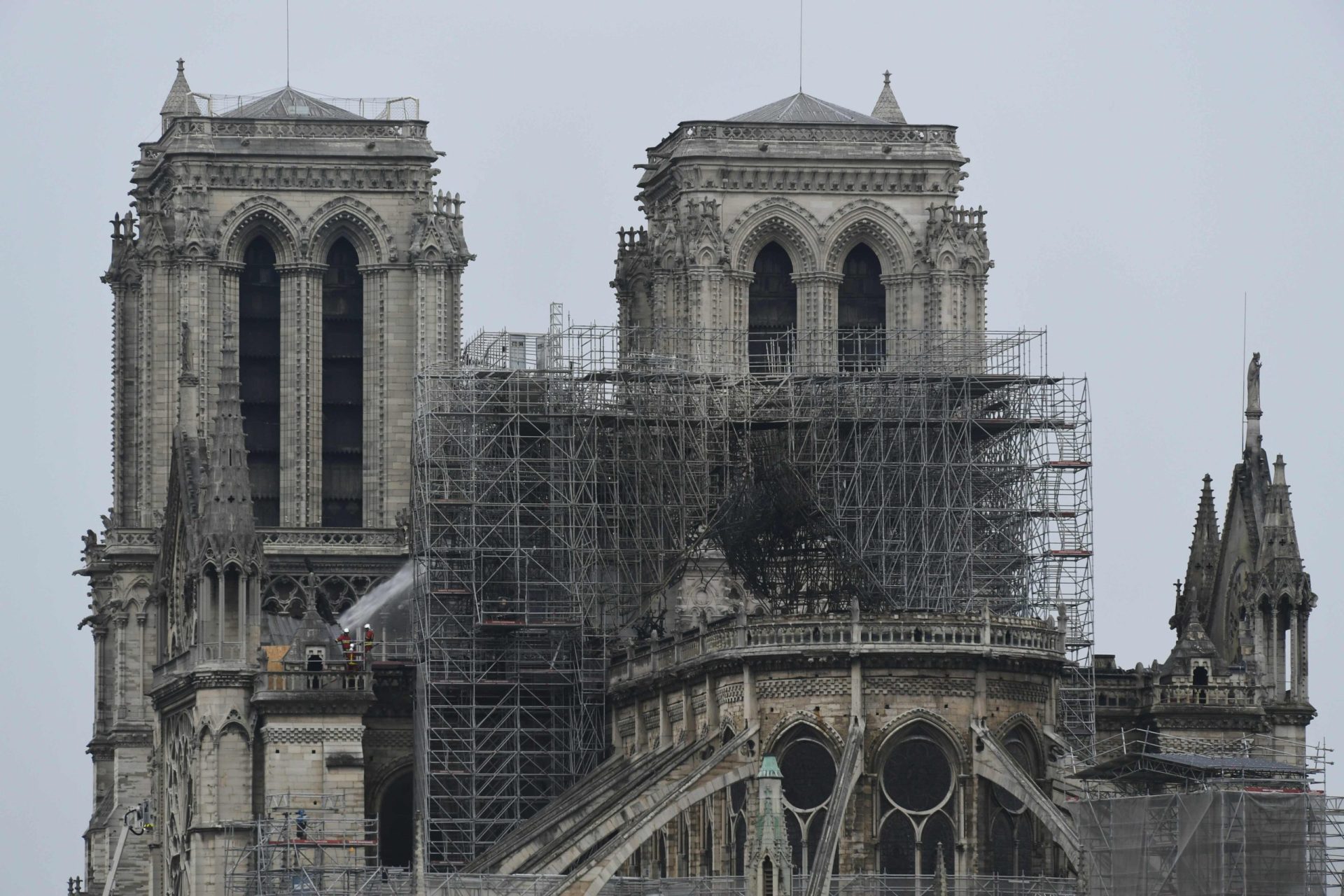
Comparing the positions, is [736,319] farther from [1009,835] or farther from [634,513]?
[1009,835]

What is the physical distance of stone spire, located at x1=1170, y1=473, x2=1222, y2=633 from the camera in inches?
5650

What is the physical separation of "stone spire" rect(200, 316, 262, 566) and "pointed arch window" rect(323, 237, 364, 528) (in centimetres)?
1712

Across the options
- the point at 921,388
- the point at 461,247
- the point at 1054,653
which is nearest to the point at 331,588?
the point at 461,247

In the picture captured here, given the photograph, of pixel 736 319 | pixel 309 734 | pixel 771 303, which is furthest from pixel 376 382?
pixel 309 734

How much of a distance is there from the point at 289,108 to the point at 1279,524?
35159 mm

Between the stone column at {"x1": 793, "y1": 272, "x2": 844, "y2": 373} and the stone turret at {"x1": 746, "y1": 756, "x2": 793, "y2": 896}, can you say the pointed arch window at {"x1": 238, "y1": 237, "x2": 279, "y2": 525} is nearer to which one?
the stone column at {"x1": 793, "y1": 272, "x2": 844, "y2": 373}

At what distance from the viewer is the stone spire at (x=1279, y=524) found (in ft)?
458

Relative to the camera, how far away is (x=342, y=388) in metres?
159

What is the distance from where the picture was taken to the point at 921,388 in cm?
14000

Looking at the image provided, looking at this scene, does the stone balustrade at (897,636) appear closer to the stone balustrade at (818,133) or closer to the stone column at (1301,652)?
the stone column at (1301,652)

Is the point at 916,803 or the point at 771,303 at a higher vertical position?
the point at 771,303

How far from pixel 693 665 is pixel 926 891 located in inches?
339

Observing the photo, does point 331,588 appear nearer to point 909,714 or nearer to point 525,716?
point 525,716

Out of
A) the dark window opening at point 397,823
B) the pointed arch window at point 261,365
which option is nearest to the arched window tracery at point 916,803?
the dark window opening at point 397,823
